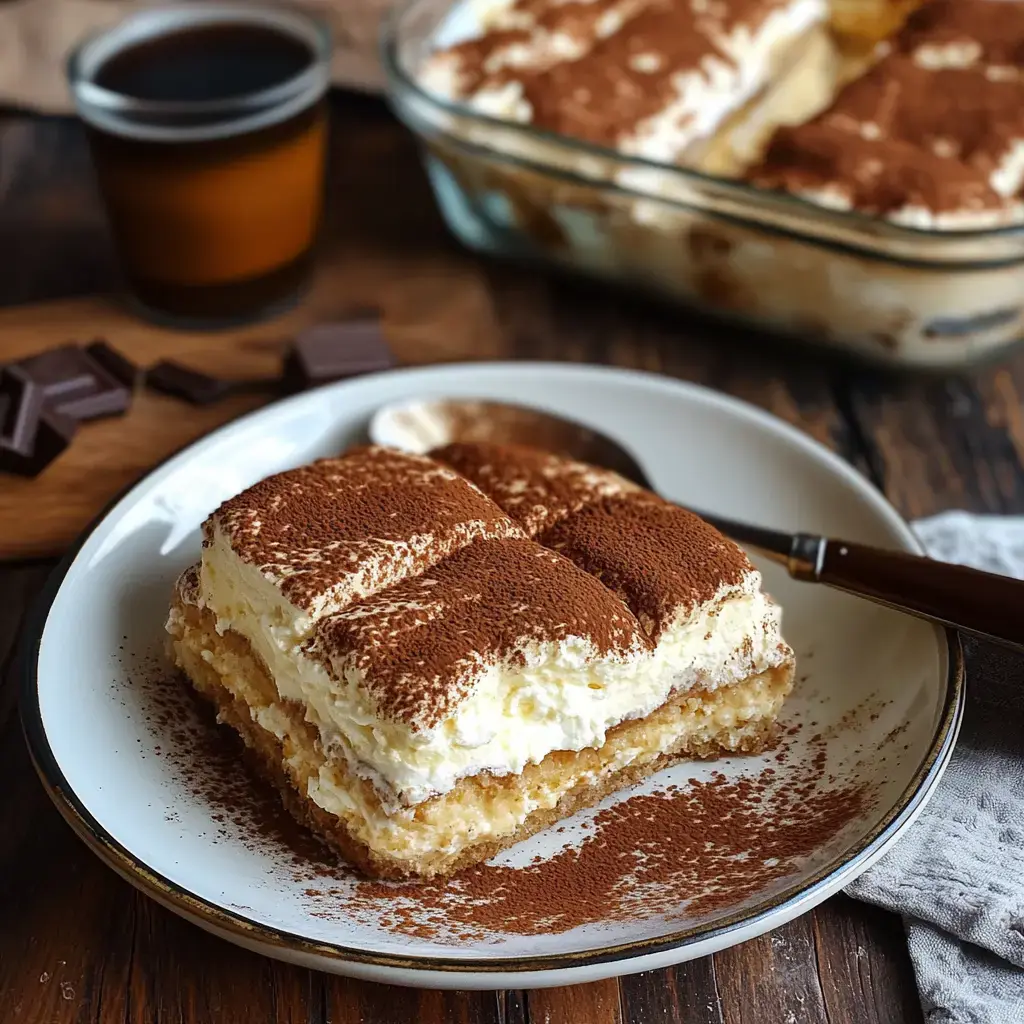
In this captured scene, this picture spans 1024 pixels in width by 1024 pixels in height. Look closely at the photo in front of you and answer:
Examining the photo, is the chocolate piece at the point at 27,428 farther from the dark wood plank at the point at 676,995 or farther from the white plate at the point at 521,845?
the dark wood plank at the point at 676,995

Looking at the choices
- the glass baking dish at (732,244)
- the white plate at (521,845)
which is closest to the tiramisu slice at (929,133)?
the glass baking dish at (732,244)

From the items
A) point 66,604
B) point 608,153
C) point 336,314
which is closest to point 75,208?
point 336,314

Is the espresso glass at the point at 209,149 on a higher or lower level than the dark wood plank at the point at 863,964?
higher

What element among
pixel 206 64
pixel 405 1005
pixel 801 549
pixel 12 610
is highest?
pixel 206 64

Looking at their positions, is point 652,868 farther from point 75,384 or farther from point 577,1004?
point 75,384

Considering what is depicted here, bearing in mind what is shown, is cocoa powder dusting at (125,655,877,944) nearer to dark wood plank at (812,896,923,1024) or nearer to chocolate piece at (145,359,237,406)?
dark wood plank at (812,896,923,1024)

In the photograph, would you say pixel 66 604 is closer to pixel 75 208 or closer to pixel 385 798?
pixel 385 798

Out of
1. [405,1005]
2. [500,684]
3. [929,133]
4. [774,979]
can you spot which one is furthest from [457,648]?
[929,133]

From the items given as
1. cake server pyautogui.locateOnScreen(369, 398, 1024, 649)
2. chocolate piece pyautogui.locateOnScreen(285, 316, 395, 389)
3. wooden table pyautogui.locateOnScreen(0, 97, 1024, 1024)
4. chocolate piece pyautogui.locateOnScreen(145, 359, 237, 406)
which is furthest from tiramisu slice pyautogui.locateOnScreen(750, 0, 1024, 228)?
chocolate piece pyautogui.locateOnScreen(145, 359, 237, 406)
